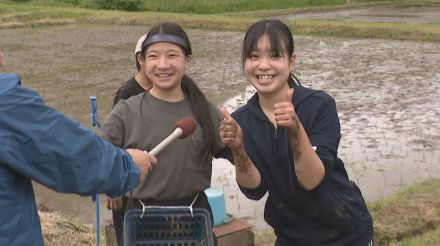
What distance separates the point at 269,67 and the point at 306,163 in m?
0.42

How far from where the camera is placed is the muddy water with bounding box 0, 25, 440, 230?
607cm

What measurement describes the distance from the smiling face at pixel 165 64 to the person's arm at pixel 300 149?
711mm

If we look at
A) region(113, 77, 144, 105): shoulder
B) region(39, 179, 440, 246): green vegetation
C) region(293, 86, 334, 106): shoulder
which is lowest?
region(39, 179, 440, 246): green vegetation

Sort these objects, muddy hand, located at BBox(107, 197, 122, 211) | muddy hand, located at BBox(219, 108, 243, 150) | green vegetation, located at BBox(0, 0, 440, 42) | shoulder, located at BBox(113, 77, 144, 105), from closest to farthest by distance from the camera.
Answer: muddy hand, located at BBox(219, 108, 243, 150)
muddy hand, located at BBox(107, 197, 122, 211)
shoulder, located at BBox(113, 77, 144, 105)
green vegetation, located at BBox(0, 0, 440, 42)

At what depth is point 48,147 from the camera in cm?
153

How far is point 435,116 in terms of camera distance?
8.26m

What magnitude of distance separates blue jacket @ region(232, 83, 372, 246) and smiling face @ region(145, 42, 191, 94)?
0.45 m

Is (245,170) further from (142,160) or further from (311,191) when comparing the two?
(142,160)

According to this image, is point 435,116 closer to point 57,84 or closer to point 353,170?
point 353,170

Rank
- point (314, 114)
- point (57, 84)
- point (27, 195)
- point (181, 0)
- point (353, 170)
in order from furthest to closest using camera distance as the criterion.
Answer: point (181, 0), point (57, 84), point (353, 170), point (314, 114), point (27, 195)

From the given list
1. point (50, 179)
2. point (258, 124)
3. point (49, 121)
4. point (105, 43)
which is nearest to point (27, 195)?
point (50, 179)

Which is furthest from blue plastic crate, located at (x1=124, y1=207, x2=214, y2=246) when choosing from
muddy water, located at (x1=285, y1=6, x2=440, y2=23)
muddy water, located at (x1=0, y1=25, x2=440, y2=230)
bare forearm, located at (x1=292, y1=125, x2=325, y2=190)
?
muddy water, located at (x1=285, y1=6, x2=440, y2=23)

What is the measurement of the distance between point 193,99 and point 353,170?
13.0ft

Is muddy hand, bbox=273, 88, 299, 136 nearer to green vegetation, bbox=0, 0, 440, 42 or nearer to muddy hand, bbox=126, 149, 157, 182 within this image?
muddy hand, bbox=126, 149, 157, 182
